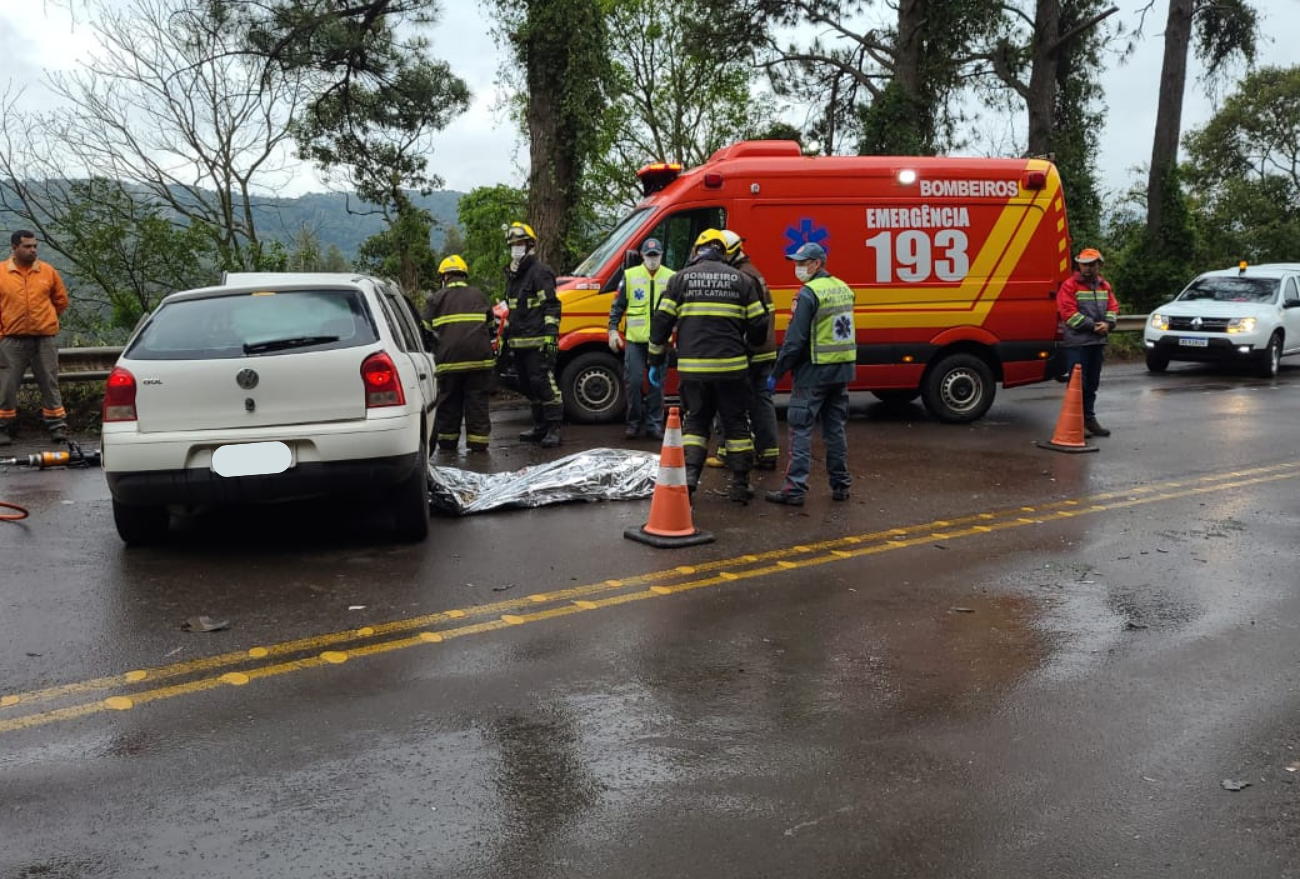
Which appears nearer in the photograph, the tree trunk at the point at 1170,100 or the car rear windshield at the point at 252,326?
the car rear windshield at the point at 252,326

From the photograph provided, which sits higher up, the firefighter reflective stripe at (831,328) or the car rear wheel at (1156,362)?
the firefighter reflective stripe at (831,328)

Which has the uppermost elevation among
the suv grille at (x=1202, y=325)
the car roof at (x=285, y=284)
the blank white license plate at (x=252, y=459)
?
the car roof at (x=285, y=284)

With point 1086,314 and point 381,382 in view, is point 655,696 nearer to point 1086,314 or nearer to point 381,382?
point 381,382

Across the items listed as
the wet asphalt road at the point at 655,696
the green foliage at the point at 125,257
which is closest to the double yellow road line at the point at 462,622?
the wet asphalt road at the point at 655,696

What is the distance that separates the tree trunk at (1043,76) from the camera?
24.6 meters

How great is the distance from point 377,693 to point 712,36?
24.1 m

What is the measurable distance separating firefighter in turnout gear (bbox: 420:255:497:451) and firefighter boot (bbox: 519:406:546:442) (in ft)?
2.26

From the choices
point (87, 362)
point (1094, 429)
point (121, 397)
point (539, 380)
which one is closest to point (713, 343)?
point (539, 380)

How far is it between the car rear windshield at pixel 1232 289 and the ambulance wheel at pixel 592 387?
1166 cm

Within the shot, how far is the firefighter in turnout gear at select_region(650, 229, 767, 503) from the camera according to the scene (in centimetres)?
777

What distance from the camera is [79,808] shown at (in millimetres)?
3445

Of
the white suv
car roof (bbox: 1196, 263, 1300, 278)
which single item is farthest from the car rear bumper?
car roof (bbox: 1196, 263, 1300, 278)

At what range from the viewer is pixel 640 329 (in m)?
10.5

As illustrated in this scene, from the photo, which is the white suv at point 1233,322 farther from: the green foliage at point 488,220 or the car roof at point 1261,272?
the green foliage at point 488,220
